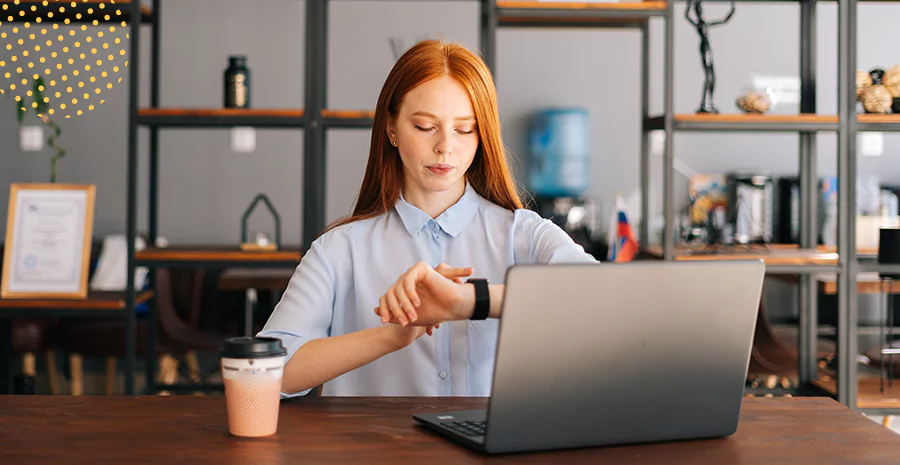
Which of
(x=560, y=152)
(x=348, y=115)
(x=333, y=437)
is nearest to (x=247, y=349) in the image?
(x=333, y=437)

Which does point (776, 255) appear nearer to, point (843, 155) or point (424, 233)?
point (843, 155)

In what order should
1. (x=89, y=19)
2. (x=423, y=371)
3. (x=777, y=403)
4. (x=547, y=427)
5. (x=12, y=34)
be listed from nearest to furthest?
(x=547, y=427) < (x=777, y=403) < (x=423, y=371) < (x=89, y=19) < (x=12, y=34)

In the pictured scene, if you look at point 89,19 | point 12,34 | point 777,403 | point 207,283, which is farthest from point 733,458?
point 12,34

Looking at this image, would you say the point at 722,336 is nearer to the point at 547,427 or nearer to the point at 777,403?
the point at 547,427

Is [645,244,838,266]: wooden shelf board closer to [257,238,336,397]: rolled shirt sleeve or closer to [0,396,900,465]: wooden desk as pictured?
[257,238,336,397]: rolled shirt sleeve

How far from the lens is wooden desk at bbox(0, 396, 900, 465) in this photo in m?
1.10

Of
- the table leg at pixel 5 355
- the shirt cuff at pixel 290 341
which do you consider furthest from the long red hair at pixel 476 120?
the table leg at pixel 5 355

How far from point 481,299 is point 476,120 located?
486mm

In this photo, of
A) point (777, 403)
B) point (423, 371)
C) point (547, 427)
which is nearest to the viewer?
point (547, 427)

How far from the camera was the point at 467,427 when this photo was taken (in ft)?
3.98

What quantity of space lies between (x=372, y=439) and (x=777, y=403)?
26.3 inches

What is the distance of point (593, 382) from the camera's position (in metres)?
1.11

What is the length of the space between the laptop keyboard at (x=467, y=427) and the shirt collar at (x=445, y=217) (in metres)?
0.65

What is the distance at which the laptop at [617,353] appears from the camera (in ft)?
3.51
